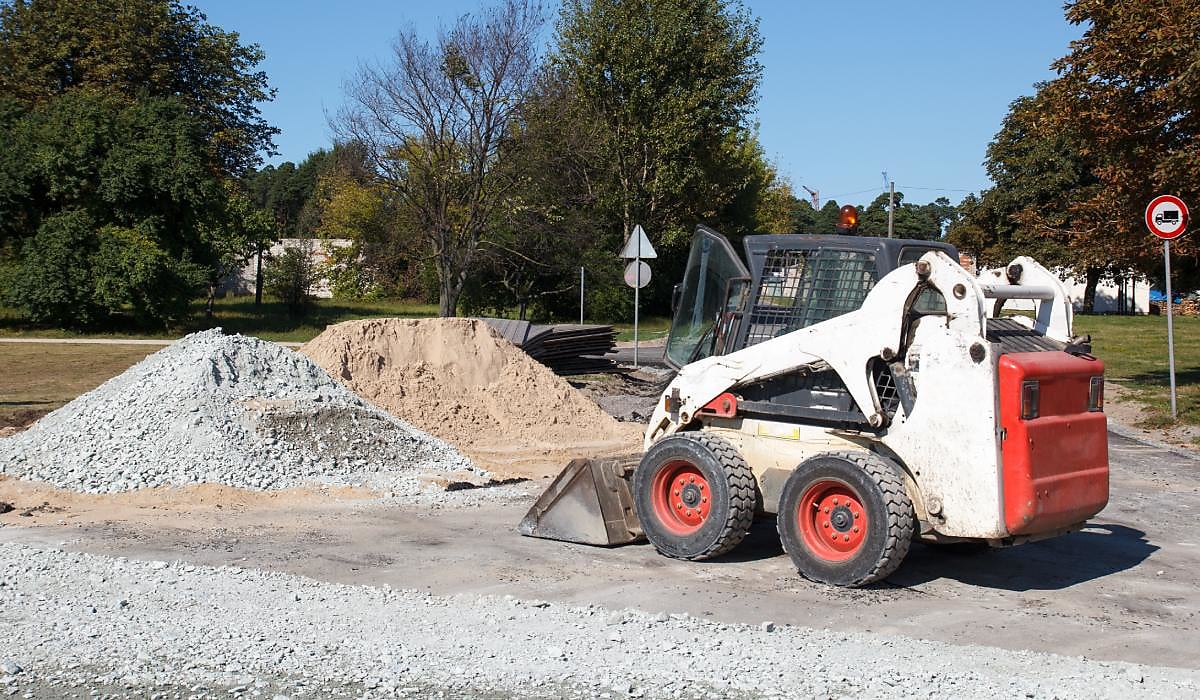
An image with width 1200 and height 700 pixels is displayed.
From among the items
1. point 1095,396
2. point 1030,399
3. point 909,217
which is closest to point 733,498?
point 1030,399

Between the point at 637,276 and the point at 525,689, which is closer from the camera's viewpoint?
the point at 525,689

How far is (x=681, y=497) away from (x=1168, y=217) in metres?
11.3

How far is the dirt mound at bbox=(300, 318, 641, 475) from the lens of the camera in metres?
14.7

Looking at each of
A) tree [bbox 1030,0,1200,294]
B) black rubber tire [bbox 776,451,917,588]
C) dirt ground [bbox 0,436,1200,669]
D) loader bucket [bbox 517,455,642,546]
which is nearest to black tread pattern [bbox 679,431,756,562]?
dirt ground [bbox 0,436,1200,669]

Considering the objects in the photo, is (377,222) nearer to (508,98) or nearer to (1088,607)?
(508,98)

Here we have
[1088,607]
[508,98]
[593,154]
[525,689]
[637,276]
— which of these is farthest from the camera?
[593,154]

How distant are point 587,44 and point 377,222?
1040cm

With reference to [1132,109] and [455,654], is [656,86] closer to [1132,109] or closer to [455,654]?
[1132,109]

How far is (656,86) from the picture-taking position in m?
40.8

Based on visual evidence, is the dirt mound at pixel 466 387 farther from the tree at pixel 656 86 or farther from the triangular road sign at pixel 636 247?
the tree at pixel 656 86

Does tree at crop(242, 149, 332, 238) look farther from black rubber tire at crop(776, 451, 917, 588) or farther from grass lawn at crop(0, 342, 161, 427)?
black rubber tire at crop(776, 451, 917, 588)

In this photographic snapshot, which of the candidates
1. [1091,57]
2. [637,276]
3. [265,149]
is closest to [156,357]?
[637,276]

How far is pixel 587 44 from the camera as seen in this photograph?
40.1 meters

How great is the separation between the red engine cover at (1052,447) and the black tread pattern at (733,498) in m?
1.74
